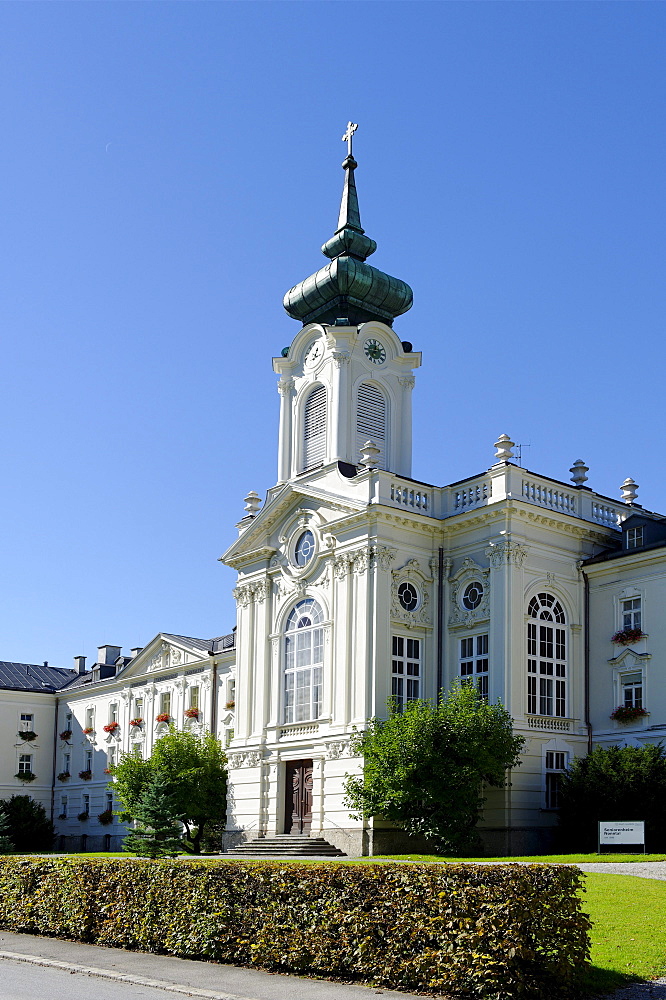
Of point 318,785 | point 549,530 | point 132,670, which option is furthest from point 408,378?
point 132,670

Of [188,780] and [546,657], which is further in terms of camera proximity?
[188,780]

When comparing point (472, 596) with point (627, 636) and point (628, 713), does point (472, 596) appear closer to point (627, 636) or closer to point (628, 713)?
point (627, 636)

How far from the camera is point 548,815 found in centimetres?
3481

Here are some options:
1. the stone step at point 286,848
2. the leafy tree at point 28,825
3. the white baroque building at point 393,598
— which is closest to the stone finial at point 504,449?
the white baroque building at point 393,598

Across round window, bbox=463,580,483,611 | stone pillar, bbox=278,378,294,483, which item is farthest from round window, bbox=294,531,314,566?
round window, bbox=463,580,483,611

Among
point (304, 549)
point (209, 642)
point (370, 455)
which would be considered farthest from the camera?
point (209, 642)

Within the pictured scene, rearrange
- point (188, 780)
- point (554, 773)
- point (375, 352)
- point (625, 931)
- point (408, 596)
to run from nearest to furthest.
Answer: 1. point (625, 931)
2. point (554, 773)
3. point (408, 596)
4. point (188, 780)
5. point (375, 352)

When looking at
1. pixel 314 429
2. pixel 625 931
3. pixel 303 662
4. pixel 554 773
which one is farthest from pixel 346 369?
pixel 625 931

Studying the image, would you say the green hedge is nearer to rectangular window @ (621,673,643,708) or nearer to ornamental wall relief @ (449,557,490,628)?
ornamental wall relief @ (449,557,490,628)

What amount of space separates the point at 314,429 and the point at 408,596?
31.5 ft

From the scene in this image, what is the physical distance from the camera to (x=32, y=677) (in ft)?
236

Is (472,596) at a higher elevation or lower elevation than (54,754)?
higher

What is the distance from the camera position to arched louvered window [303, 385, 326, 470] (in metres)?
44.1

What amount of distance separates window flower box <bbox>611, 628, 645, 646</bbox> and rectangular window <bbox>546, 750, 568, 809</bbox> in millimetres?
3961
